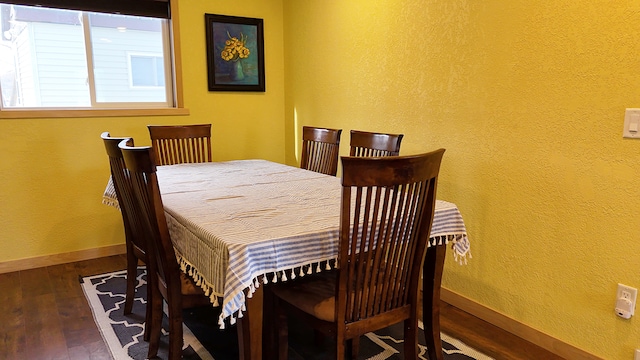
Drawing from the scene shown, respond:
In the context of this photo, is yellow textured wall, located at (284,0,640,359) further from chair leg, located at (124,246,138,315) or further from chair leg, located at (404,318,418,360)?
chair leg, located at (124,246,138,315)

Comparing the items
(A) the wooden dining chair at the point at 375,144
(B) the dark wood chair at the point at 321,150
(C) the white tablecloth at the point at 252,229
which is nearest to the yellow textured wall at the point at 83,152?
(B) the dark wood chair at the point at 321,150

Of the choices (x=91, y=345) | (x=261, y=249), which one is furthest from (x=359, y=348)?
(x=91, y=345)

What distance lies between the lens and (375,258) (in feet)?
4.36

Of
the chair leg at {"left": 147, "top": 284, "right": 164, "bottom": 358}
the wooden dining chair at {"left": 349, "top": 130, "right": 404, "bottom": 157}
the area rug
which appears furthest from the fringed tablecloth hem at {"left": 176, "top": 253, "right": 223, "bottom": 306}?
the wooden dining chair at {"left": 349, "top": 130, "right": 404, "bottom": 157}

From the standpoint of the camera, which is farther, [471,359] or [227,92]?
[227,92]

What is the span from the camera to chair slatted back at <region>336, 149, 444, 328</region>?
1.21 m

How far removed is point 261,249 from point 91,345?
1281 millimetres

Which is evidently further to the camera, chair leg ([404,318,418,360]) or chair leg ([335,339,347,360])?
chair leg ([404,318,418,360])

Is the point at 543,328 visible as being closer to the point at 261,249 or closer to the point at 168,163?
the point at 261,249

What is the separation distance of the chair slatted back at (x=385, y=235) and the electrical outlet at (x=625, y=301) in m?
0.86

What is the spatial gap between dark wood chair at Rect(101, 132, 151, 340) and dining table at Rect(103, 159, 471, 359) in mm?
155

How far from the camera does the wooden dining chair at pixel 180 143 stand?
9.29 feet

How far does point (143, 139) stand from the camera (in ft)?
10.6

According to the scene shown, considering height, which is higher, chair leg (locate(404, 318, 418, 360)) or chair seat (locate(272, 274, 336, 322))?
chair seat (locate(272, 274, 336, 322))
